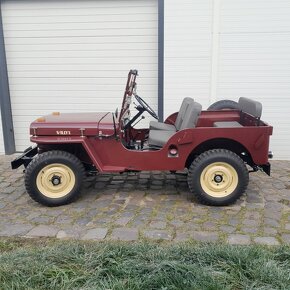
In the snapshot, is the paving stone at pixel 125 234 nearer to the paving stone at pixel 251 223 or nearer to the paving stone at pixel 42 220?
the paving stone at pixel 42 220

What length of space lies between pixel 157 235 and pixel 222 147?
1.38 m

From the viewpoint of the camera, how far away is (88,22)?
19.8 feet

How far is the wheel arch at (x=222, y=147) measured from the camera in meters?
4.08

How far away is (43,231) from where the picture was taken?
348 cm

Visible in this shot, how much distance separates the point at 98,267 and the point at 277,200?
243 centimetres

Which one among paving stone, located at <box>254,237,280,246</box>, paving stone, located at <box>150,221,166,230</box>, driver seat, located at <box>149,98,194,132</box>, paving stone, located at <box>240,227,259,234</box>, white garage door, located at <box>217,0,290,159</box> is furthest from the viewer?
white garage door, located at <box>217,0,290,159</box>

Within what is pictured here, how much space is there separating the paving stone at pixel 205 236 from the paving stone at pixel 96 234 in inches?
32.5

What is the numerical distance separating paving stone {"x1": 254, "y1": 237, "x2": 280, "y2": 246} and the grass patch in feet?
0.55

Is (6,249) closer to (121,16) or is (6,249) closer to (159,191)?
(159,191)

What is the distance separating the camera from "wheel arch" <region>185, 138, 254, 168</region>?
408cm

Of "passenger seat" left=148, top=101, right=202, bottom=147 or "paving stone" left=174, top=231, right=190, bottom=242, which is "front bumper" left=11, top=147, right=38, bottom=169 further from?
"paving stone" left=174, top=231, right=190, bottom=242

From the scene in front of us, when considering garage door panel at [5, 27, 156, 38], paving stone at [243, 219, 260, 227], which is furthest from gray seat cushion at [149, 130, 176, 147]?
garage door panel at [5, 27, 156, 38]

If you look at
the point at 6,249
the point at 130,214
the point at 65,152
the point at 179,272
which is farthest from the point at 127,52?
the point at 179,272

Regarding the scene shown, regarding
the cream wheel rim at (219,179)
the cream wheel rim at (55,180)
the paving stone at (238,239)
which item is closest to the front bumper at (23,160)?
the cream wheel rim at (55,180)
